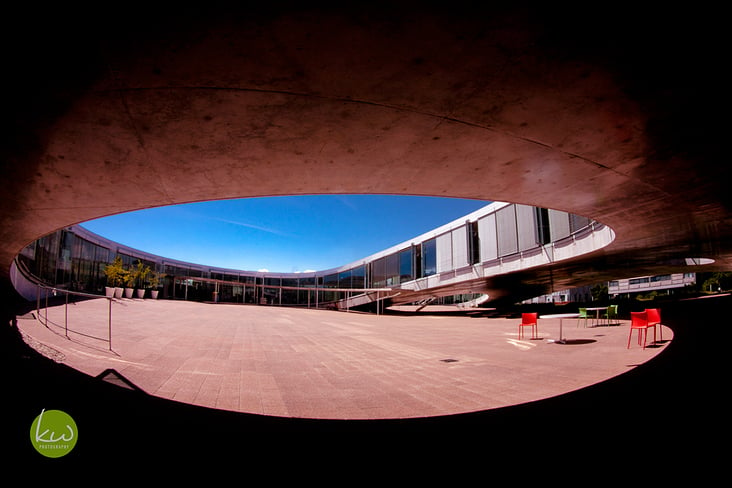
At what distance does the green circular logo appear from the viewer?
2344mm

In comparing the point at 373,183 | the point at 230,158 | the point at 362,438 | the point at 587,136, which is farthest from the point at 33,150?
the point at 587,136

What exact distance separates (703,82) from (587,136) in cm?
120

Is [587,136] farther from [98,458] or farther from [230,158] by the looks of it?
[98,458]

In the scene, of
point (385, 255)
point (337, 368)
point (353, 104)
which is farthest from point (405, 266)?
point (353, 104)

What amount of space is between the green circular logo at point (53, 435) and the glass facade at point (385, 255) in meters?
17.4

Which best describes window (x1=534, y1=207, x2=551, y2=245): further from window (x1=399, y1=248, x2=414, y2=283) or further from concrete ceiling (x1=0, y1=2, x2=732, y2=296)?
window (x1=399, y1=248, x2=414, y2=283)

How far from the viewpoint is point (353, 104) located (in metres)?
3.64

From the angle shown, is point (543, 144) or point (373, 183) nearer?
point (543, 144)

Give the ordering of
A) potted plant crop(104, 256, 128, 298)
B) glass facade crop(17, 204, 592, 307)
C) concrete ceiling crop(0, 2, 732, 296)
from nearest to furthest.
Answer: concrete ceiling crop(0, 2, 732, 296), glass facade crop(17, 204, 592, 307), potted plant crop(104, 256, 128, 298)

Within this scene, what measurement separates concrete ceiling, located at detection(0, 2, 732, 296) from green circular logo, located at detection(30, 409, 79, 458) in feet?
10.1

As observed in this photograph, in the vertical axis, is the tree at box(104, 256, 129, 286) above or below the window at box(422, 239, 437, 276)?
below

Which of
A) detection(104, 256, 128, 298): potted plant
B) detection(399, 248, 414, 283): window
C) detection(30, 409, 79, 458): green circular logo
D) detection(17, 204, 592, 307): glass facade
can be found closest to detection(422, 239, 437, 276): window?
detection(17, 204, 592, 307): glass facade

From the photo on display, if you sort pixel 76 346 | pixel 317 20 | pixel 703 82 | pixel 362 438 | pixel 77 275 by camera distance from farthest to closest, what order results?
pixel 77 275, pixel 76 346, pixel 703 82, pixel 362 438, pixel 317 20

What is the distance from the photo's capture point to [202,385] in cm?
428
